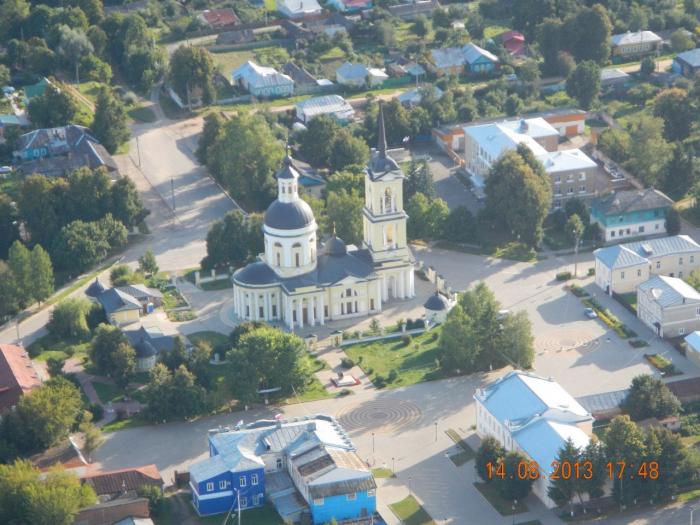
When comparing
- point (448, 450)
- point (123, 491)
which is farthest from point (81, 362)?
point (448, 450)

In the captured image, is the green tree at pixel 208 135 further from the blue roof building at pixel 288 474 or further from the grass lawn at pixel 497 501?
the grass lawn at pixel 497 501

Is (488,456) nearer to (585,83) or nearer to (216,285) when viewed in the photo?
(216,285)

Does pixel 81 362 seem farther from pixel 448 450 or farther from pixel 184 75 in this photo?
pixel 184 75

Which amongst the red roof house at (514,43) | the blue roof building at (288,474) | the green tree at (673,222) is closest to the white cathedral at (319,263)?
the blue roof building at (288,474)

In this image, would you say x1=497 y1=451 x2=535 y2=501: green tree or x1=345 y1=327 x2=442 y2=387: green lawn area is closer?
x1=497 y1=451 x2=535 y2=501: green tree

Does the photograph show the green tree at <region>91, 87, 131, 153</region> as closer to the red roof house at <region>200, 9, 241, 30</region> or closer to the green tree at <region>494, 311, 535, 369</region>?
the red roof house at <region>200, 9, 241, 30</region>

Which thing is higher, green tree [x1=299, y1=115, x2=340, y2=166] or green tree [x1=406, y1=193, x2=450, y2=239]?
green tree [x1=299, y1=115, x2=340, y2=166]

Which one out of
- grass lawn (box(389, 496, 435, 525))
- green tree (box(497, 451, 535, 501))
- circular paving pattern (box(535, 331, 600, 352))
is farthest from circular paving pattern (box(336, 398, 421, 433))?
circular paving pattern (box(535, 331, 600, 352))
